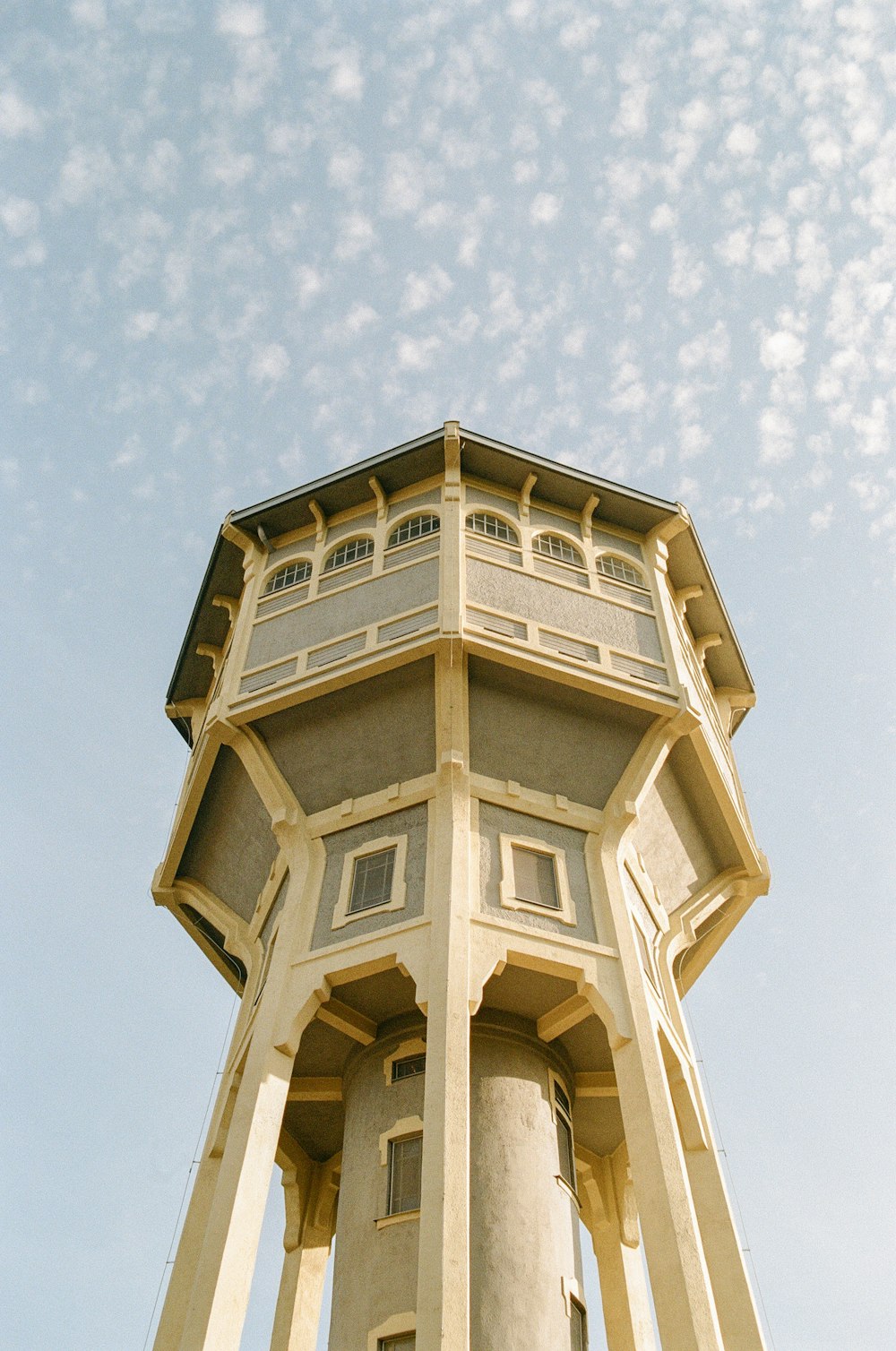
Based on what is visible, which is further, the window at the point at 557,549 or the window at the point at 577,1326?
the window at the point at 557,549

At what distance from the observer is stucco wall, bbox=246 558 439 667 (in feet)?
53.0

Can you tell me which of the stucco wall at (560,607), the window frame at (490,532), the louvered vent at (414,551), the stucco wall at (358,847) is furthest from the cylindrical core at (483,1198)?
the window frame at (490,532)

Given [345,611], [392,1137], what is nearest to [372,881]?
[392,1137]

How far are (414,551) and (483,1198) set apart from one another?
8675 mm

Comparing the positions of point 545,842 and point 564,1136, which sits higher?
point 545,842

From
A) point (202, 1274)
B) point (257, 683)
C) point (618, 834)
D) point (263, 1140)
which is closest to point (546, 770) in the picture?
point (618, 834)

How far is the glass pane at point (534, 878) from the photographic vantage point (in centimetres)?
Answer: 1398

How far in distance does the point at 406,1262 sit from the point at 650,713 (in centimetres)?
711

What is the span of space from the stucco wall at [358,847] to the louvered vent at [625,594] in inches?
184

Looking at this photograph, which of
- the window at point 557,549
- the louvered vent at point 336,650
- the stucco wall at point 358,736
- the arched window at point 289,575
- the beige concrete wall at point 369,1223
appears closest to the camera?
the beige concrete wall at point 369,1223

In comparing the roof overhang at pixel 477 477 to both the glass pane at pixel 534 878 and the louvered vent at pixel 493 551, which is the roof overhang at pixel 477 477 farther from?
the glass pane at pixel 534 878

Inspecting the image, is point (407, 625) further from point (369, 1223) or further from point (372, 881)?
point (369, 1223)

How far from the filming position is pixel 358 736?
604 inches

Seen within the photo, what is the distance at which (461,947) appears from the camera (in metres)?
12.7
